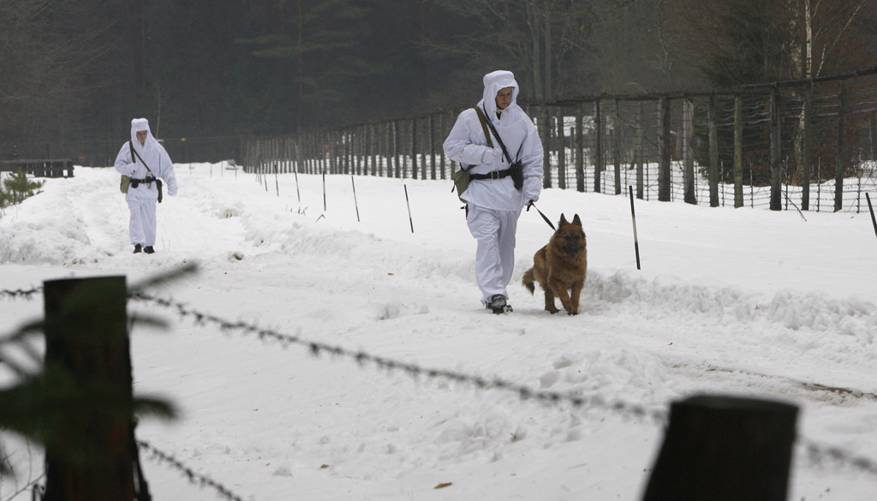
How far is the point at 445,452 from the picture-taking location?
576cm

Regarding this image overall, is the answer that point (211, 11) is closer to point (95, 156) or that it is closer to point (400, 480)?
point (95, 156)

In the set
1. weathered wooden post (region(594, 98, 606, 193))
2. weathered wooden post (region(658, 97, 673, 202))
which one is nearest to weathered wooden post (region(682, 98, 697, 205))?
weathered wooden post (region(658, 97, 673, 202))

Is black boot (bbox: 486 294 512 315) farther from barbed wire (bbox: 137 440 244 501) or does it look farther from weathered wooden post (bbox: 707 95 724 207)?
weathered wooden post (bbox: 707 95 724 207)

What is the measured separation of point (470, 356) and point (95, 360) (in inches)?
197

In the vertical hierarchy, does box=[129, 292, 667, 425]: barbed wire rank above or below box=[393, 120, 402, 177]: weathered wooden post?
below

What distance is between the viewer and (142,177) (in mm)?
17203

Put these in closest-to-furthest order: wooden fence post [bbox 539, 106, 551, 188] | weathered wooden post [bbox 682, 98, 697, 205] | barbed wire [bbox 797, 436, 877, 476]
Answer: barbed wire [bbox 797, 436, 877, 476] → weathered wooden post [bbox 682, 98, 697, 205] → wooden fence post [bbox 539, 106, 551, 188]

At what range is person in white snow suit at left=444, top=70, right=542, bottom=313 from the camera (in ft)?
33.0

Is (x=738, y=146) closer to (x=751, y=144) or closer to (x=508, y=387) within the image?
(x=751, y=144)

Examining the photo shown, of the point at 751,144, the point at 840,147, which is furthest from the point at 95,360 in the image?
the point at 751,144

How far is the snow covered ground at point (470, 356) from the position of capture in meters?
5.28

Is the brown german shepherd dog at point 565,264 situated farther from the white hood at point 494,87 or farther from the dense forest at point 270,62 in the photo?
the dense forest at point 270,62

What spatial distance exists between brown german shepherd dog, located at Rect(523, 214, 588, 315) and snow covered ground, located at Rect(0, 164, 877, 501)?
0.23 m

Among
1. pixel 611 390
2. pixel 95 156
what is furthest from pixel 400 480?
pixel 95 156
